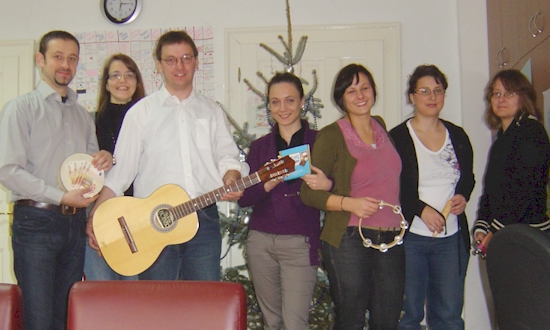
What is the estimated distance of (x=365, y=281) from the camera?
6.94ft

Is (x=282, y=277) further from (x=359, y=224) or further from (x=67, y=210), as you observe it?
(x=67, y=210)

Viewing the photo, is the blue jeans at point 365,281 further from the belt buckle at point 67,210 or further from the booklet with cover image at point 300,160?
the belt buckle at point 67,210

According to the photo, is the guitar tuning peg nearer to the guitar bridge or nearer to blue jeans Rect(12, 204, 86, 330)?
the guitar bridge

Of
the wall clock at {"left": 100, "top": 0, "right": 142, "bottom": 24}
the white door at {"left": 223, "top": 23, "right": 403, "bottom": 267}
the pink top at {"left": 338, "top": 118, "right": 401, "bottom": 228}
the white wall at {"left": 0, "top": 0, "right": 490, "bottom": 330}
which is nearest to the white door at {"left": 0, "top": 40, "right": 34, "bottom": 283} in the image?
the white wall at {"left": 0, "top": 0, "right": 490, "bottom": 330}

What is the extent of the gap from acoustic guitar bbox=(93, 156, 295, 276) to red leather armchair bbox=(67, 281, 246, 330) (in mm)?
965

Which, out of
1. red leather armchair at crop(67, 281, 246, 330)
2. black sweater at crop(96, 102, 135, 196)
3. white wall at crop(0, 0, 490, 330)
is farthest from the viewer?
white wall at crop(0, 0, 490, 330)

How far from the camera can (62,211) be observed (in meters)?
2.33

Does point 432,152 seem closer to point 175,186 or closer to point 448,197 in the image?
point 448,197

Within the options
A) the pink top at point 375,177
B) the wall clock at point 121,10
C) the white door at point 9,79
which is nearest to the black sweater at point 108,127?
the pink top at point 375,177

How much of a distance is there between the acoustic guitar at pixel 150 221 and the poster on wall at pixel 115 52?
2026 millimetres

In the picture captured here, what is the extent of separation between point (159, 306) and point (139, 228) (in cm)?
109

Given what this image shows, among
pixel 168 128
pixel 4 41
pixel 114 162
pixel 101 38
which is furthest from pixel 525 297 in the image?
pixel 4 41

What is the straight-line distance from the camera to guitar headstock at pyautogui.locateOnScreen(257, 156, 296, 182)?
7.55 feet

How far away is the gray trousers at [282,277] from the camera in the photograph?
2381mm
